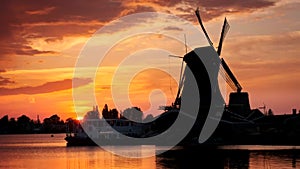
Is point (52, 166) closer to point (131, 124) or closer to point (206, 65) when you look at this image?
point (206, 65)

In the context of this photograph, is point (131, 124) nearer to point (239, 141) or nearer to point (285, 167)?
point (239, 141)

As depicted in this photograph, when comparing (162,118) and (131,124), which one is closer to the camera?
(162,118)

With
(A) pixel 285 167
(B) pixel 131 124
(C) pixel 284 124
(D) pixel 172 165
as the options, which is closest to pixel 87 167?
(D) pixel 172 165

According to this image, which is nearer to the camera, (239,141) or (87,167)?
(87,167)

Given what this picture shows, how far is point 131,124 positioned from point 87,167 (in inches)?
3710

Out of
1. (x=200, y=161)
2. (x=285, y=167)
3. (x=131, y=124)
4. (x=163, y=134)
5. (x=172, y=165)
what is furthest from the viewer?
(x=131, y=124)

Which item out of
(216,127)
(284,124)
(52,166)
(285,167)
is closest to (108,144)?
(216,127)

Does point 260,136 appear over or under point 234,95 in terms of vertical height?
under

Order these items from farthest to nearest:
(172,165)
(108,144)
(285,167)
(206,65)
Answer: (108,144) < (206,65) < (172,165) < (285,167)

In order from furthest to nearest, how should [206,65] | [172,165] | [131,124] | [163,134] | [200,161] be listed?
[131,124], [163,134], [206,65], [200,161], [172,165]

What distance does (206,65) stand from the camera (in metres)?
119

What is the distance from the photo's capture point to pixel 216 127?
12062 cm

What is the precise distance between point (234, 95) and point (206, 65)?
1262cm

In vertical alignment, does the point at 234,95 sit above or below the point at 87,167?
above
